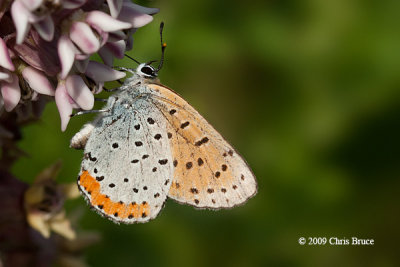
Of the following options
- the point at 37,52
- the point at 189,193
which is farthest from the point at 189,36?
the point at 37,52

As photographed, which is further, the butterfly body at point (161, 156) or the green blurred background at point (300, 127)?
the green blurred background at point (300, 127)

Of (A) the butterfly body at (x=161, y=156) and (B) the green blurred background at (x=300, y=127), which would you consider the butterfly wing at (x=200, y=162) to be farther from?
(B) the green blurred background at (x=300, y=127)

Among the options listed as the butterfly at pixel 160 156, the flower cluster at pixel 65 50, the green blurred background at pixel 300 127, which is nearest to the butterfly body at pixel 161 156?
the butterfly at pixel 160 156

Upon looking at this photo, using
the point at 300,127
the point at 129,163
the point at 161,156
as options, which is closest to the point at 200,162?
the point at 161,156

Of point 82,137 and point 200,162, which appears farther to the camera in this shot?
point 200,162

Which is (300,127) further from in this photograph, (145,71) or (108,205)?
(108,205)

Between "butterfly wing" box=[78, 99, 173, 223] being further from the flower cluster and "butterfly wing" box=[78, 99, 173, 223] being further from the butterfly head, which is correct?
the flower cluster

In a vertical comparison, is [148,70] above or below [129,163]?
above
